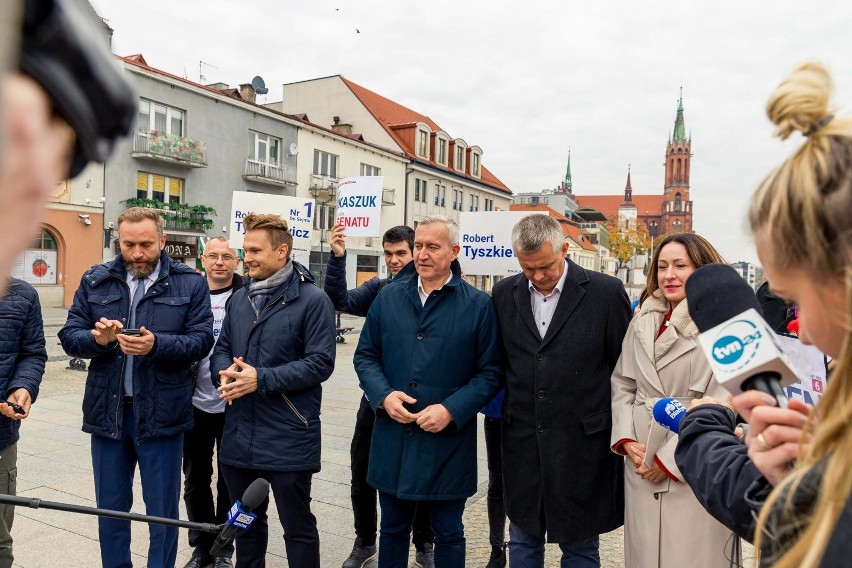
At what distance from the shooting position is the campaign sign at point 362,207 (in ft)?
30.5

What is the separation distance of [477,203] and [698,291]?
148 ft

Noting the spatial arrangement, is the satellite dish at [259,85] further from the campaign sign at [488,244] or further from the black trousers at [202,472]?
the black trousers at [202,472]

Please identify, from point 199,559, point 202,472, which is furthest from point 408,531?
point 202,472

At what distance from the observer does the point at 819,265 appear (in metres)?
0.92

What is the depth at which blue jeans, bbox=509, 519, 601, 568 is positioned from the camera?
334cm

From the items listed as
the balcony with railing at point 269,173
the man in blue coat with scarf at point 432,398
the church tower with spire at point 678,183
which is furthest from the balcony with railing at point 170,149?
the church tower with spire at point 678,183

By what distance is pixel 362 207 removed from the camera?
30.8 ft

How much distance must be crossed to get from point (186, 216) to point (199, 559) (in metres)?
23.1

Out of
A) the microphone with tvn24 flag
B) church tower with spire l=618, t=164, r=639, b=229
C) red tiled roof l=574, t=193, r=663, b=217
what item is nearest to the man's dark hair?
the microphone with tvn24 flag

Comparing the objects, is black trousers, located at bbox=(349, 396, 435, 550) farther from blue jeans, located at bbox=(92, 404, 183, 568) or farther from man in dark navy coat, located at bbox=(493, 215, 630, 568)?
blue jeans, located at bbox=(92, 404, 183, 568)

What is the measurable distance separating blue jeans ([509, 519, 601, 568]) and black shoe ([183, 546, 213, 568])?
1.96 metres

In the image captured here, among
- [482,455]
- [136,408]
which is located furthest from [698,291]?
[482,455]

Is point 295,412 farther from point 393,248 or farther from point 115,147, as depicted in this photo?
point 115,147

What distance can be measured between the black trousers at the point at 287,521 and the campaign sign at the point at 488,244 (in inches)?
195
